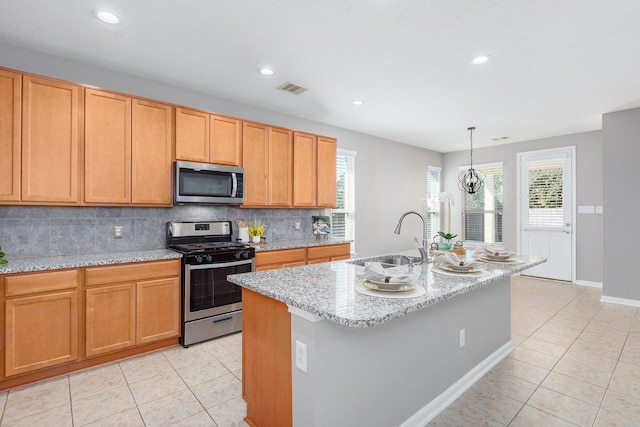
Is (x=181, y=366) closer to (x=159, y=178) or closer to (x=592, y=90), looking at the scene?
(x=159, y=178)

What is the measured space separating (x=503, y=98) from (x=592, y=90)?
883 millimetres

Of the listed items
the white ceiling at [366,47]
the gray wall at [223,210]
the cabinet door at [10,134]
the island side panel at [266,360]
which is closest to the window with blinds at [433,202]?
the gray wall at [223,210]

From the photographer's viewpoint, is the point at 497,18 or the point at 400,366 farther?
the point at 497,18

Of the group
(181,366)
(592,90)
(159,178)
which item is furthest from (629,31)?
(181,366)

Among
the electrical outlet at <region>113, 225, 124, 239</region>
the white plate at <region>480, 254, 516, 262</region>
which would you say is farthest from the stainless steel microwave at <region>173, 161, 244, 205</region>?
the white plate at <region>480, 254, 516, 262</region>

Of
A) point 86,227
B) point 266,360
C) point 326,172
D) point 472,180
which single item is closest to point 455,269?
point 266,360

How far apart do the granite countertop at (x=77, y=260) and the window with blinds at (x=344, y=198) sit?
2.70 m

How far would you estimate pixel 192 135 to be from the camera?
335 centimetres

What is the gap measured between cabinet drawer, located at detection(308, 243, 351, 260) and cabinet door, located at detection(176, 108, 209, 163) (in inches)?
65.4

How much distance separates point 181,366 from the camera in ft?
8.80

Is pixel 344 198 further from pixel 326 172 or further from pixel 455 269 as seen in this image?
pixel 455 269

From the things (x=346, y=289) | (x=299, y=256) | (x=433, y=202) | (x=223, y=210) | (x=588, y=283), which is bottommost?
(x=588, y=283)

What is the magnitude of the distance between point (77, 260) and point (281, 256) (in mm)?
1886

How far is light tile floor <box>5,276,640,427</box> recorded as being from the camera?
202cm
